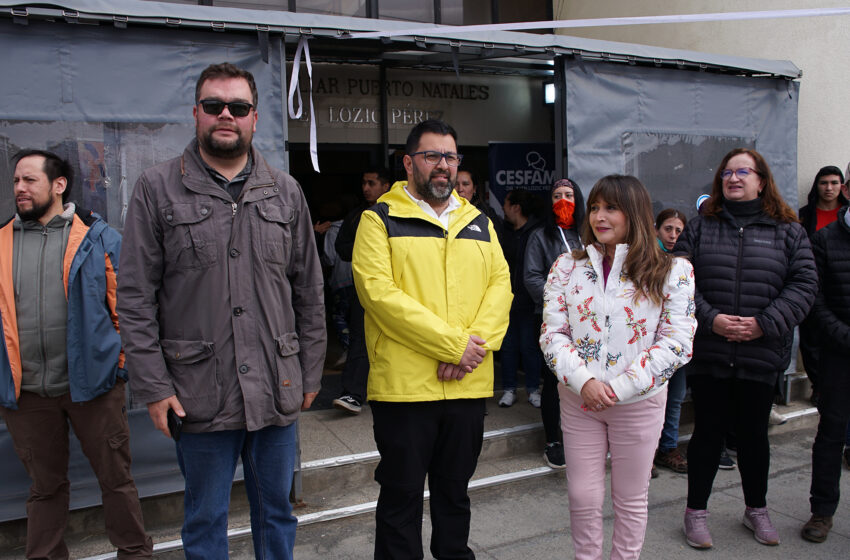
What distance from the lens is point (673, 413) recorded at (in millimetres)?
5152

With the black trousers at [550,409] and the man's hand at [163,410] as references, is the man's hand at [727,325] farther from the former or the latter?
the man's hand at [163,410]

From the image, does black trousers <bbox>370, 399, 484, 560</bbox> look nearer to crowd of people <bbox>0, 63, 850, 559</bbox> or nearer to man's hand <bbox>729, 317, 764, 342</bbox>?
crowd of people <bbox>0, 63, 850, 559</bbox>

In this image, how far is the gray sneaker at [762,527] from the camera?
391 cm

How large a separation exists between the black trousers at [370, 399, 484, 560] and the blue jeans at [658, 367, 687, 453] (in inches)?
96.1

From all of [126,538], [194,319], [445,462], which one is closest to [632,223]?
[445,462]

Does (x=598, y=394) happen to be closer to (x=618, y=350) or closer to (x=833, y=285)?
(x=618, y=350)

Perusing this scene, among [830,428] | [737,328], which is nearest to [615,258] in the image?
[737,328]

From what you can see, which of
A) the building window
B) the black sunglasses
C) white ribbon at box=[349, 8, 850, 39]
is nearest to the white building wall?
the building window

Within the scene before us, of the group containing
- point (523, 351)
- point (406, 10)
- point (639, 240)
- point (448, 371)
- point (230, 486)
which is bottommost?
point (523, 351)

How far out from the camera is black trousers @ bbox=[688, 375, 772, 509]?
378 cm

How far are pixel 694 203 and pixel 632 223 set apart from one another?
10.3ft

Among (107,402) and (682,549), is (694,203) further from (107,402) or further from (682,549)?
(107,402)

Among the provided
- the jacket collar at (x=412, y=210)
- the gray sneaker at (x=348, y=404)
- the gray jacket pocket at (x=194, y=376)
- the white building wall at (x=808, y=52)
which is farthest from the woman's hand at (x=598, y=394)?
the white building wall at (x=808, y=52)

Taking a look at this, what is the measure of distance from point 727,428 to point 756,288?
80 cm
